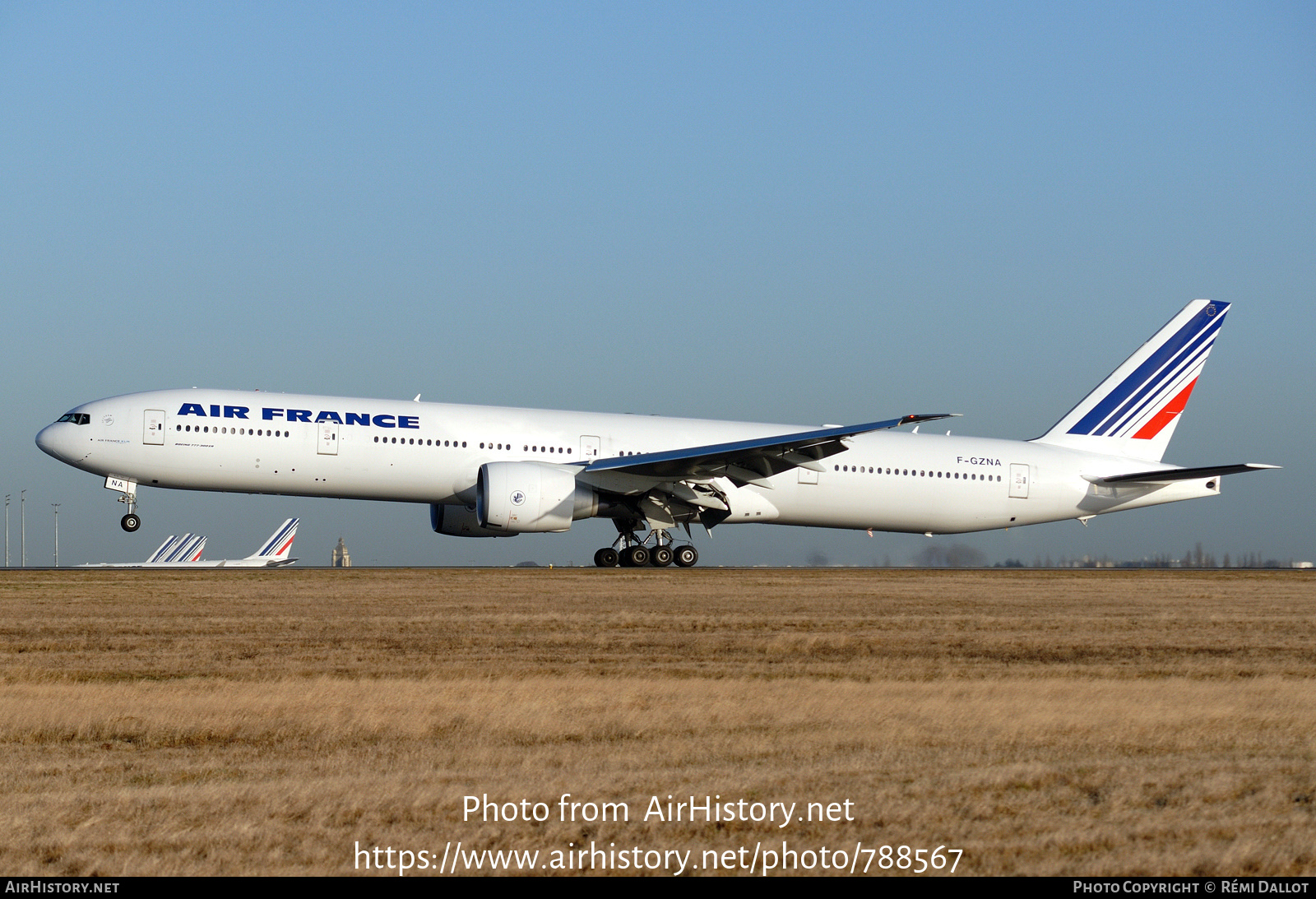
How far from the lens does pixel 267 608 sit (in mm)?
21297

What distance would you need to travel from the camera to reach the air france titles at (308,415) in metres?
30.5

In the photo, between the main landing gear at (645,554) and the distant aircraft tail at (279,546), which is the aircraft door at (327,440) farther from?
the distant aircraft tail at (279,546)

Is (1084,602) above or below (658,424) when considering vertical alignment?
below

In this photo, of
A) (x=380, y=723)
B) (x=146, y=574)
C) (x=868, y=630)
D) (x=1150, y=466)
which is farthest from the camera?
(x=1150, y=466)

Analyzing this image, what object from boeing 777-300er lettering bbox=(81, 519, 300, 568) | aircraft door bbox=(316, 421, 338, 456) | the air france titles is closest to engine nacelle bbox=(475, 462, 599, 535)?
the air france titles

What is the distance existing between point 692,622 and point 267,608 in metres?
7.08

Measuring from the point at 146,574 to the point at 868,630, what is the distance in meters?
17.1

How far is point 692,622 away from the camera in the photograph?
20.1 meters

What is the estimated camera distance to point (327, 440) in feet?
101

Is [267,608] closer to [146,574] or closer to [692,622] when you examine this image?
[692,622]

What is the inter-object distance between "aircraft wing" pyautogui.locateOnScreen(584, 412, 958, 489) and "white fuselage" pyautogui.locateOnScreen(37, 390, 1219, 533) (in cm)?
127

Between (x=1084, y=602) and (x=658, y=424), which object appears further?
(x=658, y=424)

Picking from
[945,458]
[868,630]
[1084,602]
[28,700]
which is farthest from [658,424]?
[28,700]
